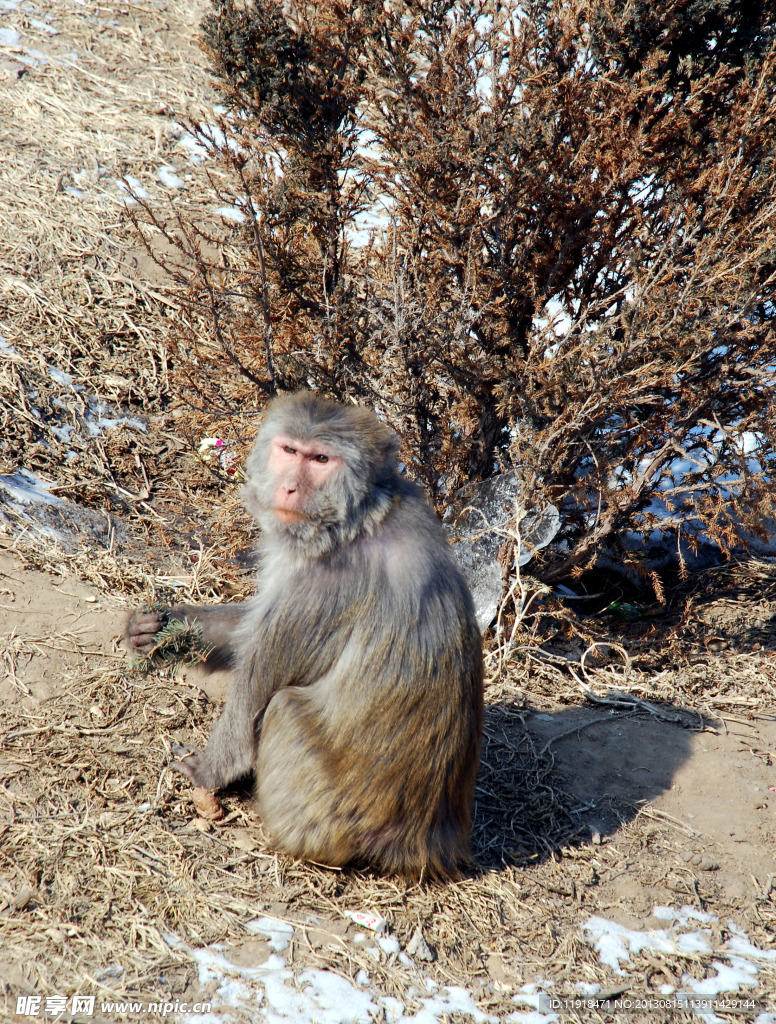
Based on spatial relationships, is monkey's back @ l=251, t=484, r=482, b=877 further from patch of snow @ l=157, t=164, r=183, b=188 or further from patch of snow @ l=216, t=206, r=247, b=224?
patch of snow @ l=157, t=164, r=183, b=188

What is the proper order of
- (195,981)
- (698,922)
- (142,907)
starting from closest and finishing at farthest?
(195,981) < (142,907) < (698,922)

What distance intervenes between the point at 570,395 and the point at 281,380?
187 cm

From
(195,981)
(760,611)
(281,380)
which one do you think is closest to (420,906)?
(195,981)

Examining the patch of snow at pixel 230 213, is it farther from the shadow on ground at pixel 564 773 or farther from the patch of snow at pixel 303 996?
the patch of snow at pixel 303 996

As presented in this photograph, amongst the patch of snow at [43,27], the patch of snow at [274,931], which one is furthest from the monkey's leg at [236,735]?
the patch of snow at [43,27]

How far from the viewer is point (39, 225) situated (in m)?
7.29

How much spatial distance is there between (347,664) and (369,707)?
0.19 metres

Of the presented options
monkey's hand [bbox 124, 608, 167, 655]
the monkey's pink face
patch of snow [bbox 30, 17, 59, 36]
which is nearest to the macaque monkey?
the monkey's pink face

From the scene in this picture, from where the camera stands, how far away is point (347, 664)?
330cm

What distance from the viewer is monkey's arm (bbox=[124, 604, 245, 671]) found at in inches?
147

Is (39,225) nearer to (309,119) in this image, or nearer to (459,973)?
(309,119)

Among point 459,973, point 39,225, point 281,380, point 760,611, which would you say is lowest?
point 459,973

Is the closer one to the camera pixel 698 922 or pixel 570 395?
pixel 698 922

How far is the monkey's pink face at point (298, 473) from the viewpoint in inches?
130
